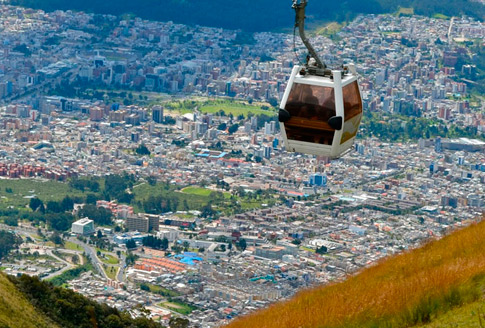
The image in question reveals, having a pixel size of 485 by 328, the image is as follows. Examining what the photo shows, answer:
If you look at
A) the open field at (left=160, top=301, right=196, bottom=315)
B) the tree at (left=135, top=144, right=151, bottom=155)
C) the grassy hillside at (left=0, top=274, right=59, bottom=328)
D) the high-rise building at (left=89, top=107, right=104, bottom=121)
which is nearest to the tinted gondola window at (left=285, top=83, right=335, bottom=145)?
the grassy hillside at (left=0, top=274, right=59, bottom=328)

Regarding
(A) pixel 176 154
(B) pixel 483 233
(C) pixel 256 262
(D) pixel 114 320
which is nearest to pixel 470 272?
(B) pixel 483 233

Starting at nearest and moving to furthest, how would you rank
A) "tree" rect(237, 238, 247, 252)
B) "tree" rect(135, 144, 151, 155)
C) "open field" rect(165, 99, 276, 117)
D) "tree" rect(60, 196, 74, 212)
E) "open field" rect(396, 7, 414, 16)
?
"tree" rect(237, 238, 247, 252)
"tree" rect(60, 196, 74, 212)
"tree" rect(135, 144, 151, 155)
"open field" rect(165, 99, 276, 117)
"open field" rect(396, 7, 414, 16)

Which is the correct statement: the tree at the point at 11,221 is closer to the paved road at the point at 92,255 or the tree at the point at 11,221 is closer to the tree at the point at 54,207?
the tree at the point at 54,207

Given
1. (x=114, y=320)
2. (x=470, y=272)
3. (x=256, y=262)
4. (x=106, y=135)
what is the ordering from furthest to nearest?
(x=106, y=135)
(x=256, y=262)
(x=114, y=320)
(x=470, y=272)

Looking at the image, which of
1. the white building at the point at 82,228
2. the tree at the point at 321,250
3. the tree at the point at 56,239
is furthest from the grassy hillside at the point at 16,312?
the white building at the point at 82,228

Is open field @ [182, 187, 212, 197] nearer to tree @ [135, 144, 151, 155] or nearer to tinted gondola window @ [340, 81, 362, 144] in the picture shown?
tree @ [135, 144, 151, 155]

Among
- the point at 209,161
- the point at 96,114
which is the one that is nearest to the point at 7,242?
the point at 209,161

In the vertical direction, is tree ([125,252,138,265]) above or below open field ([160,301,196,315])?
below

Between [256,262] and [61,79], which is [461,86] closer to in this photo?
[61,79]
